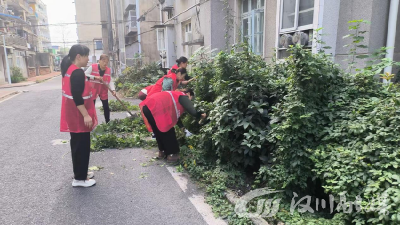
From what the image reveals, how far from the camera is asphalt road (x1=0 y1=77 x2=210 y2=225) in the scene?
3.07 metres

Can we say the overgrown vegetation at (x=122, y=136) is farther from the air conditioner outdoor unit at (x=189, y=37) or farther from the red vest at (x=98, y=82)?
the air conditioner outdoor unit at (x=189, y=37)

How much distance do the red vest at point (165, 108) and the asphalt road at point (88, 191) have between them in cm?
70

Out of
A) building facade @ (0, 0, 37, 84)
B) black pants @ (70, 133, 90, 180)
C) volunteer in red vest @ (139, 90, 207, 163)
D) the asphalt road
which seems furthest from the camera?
building facade @ (0, 0, 37, 84)

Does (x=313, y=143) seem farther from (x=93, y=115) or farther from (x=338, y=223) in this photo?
(x=93, y=115)

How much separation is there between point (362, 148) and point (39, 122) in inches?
309

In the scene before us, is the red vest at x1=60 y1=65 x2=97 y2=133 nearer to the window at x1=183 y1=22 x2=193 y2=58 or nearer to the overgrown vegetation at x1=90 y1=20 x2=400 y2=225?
the overgrown vegetation at x1=90 y1=20 x2=400 y2=225

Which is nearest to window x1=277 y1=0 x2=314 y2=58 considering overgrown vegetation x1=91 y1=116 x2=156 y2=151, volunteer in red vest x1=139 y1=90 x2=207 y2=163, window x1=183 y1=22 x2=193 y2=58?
volunteer in red vest x1=139 y1=90 x2=207 y2=163

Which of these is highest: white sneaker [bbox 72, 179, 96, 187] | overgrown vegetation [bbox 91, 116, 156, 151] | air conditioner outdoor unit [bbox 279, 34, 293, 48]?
air conditioner outdoor unit [bbox 279, 34, 293, 48]

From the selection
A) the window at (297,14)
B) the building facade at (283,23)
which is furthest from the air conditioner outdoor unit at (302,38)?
the window at (297,14)

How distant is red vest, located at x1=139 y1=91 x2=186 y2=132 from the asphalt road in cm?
70

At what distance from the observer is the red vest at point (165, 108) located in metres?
4.34

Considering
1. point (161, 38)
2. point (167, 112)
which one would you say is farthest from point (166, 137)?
point (161, 38)

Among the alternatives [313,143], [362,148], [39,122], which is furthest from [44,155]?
[362,148]

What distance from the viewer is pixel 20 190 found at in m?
3.69
